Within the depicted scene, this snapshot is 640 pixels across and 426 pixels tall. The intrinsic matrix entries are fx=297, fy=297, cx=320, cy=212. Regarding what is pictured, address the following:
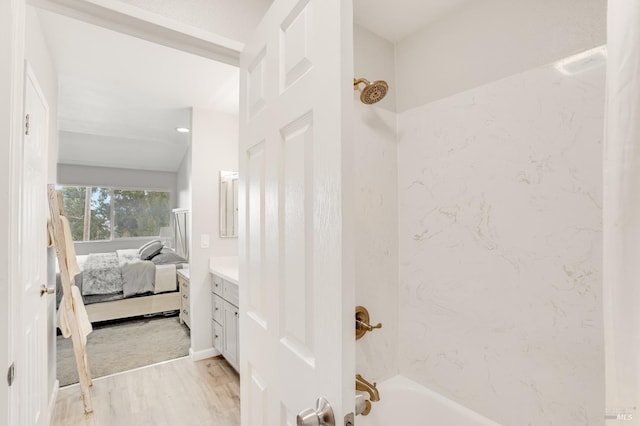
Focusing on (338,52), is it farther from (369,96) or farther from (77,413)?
(77,413)

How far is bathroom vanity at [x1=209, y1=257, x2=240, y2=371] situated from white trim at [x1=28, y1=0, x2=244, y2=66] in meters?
1.65

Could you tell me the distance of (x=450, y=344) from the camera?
61.1 inches

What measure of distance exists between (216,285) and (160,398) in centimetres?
99

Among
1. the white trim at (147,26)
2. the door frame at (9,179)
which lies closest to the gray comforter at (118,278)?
the door frame at (9,179)

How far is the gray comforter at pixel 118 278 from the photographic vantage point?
374cm

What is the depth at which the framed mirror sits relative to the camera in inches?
129

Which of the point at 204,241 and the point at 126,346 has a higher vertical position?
the point at 204,241

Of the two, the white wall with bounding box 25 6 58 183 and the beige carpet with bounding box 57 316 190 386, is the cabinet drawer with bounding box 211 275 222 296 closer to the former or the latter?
the beige carpet with bounding box 57 316 190 386

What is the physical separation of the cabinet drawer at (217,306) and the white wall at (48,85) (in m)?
1.21

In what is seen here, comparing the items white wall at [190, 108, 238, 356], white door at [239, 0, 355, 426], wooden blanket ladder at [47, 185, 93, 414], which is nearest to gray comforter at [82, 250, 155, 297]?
white wall at [190, 108, 238, 356]

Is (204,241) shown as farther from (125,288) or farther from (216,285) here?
(125,288)

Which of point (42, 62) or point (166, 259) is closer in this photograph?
point (42, 62)

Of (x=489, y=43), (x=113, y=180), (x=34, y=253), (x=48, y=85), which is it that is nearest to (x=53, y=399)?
(x=34, y=253)

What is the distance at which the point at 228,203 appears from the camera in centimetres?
332
